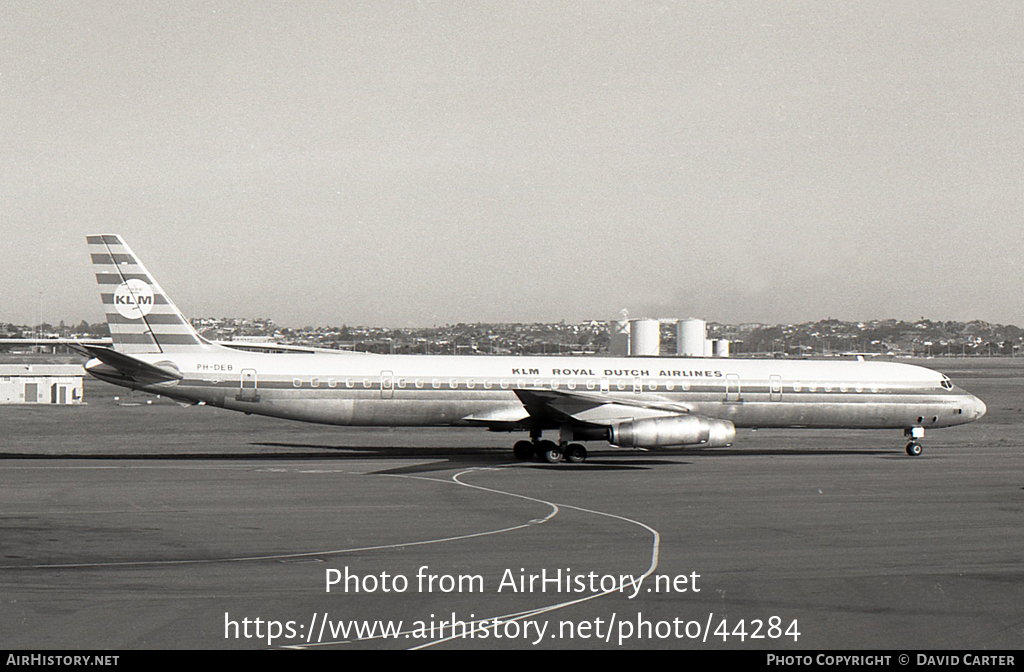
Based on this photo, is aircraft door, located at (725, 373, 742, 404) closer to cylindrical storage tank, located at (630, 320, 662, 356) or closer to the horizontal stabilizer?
the horizontal stabilizer

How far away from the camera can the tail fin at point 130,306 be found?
102ft

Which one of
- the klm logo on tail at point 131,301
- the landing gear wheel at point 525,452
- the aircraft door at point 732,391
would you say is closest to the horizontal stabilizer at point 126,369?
the klm logo on tail at point 131,301

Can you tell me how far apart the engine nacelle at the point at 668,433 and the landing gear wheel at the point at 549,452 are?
8.98ft

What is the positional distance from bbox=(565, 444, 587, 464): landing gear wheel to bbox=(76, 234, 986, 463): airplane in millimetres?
41

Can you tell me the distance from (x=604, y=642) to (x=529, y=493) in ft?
42.2

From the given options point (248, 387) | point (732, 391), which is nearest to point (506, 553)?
point (248, 387)

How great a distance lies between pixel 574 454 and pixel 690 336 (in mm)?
33548

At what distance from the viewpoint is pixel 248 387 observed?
100ft

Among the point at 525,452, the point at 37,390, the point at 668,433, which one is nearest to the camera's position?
the point at 668,433

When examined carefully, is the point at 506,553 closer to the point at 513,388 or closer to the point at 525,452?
the point at 525,452

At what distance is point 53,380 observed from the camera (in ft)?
202

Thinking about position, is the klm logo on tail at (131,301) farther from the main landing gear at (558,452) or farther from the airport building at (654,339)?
the airport building at (654,339)

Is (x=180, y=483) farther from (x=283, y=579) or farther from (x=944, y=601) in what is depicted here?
(x=944, y=601)

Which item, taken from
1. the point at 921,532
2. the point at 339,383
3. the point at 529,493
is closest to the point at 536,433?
the point at 339,383
